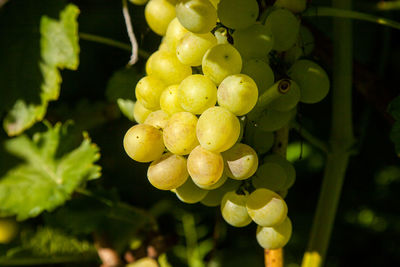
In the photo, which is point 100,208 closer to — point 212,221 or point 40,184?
point 40,184

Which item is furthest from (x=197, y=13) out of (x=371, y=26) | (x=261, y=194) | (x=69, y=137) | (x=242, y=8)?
(x=371, y=26)

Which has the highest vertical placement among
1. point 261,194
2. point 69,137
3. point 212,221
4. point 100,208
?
point 261,194

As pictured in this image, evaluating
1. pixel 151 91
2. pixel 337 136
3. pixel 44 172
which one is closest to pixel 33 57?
pixel 44 172

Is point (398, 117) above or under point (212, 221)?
above

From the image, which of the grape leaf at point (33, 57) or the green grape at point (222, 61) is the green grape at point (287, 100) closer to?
the green grape at point (222, 61)

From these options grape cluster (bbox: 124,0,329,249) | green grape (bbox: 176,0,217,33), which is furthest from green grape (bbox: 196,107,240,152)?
green grape (bbox: 176,0,217,33)

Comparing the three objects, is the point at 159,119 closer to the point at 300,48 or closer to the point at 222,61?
the point at 222,61
